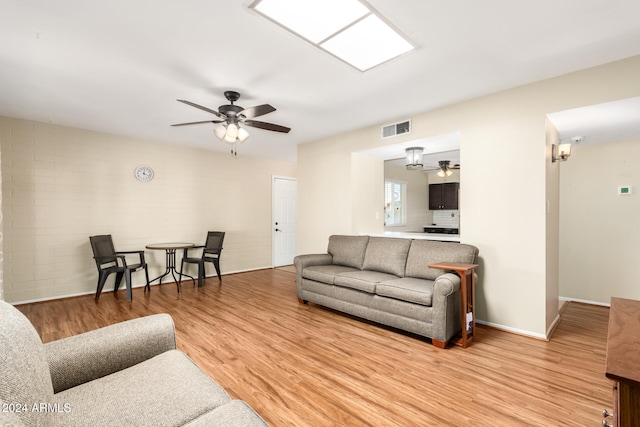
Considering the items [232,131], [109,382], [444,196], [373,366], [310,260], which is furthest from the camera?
[444,196]

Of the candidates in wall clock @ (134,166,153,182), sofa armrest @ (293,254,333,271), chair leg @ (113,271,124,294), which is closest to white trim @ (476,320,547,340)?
sofa armrest @ (293,254,333,271)

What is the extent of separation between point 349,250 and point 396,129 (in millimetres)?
1802

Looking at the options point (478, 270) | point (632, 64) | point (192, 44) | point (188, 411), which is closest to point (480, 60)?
point (632, 64)

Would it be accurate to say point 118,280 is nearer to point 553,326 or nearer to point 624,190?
point 553,326

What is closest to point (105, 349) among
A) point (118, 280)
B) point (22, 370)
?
point (22, 370)

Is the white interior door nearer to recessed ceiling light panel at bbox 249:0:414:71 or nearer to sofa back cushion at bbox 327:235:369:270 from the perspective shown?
sofa back cushion at bbox 327:235:369:270

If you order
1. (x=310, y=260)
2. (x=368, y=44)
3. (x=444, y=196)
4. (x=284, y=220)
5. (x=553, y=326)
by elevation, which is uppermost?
(x=368, y=44)

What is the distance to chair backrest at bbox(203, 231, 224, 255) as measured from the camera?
541cm

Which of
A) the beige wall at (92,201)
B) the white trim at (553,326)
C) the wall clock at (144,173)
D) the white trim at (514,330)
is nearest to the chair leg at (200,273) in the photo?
the beige wall at (92,201)

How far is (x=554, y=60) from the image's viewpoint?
257 centimetres

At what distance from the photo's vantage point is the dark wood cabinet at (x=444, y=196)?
730cm

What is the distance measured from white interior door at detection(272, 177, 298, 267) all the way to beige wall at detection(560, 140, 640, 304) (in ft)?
16.7

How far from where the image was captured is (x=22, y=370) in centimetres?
87

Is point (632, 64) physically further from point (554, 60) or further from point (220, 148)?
point (220, 148)
